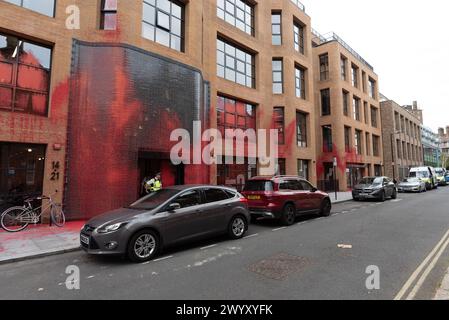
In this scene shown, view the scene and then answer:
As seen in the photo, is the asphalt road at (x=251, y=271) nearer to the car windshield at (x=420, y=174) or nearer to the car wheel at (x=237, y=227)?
the car wheel at (x=237, y=227)

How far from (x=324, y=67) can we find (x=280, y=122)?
1286 centimetres

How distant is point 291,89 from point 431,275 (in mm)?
17901

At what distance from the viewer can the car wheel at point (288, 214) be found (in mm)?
9453

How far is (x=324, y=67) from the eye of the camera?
94.3ft

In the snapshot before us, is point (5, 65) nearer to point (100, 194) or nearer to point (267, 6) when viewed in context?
point (100, 194)

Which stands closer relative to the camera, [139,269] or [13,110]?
[139,269]

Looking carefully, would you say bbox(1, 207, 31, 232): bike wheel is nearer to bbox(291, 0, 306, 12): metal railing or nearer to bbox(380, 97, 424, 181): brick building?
bbox(291, 0, 306, 12): metal railing

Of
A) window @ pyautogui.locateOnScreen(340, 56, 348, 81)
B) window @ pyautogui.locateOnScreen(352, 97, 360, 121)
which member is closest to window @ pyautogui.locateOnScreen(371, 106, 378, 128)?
window @ pyautogui.locateOnScreen(352, 97, 360, 121)

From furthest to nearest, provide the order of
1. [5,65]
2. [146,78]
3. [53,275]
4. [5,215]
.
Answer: [146,78] → [5,65] → [5,215] → [53,275]

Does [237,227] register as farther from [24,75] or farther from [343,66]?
[343,66]

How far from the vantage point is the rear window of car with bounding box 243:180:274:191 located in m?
9.58

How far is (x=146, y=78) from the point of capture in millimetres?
11438
